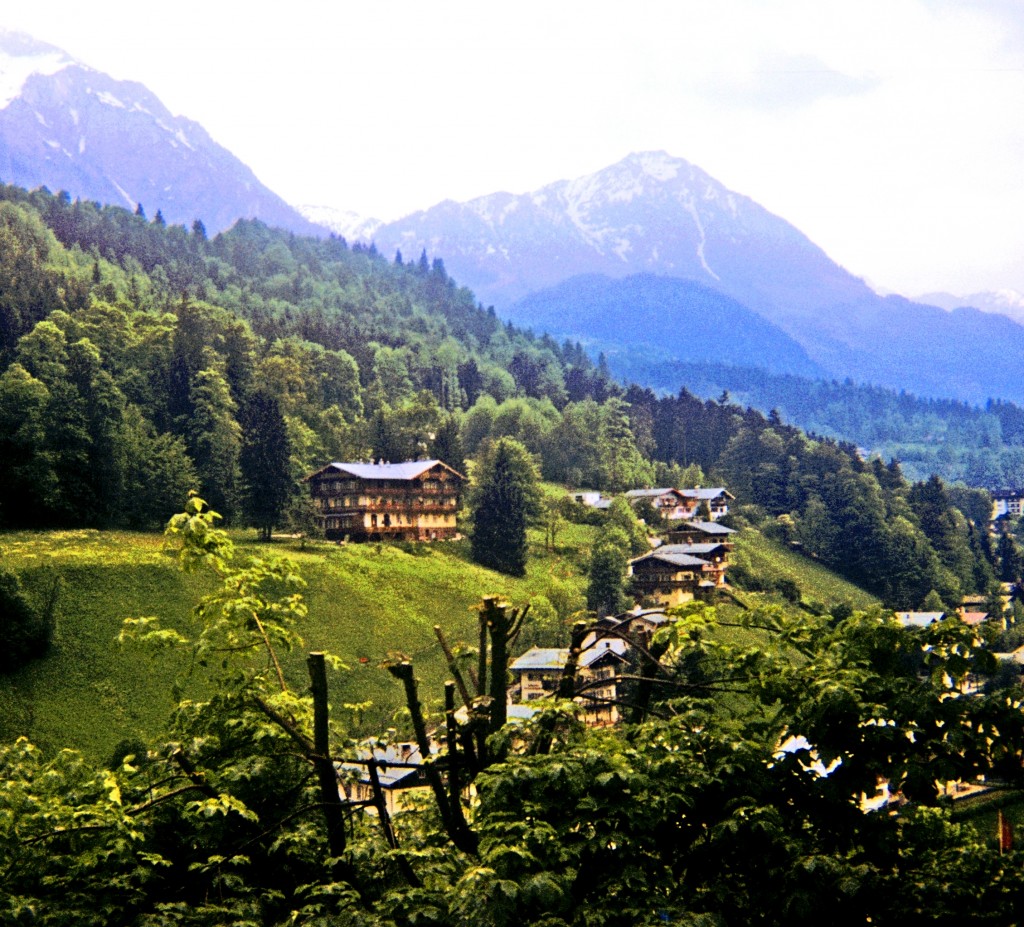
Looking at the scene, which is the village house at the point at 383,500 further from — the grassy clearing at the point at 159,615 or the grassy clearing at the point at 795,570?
the grassy clearing at the point at 795,570

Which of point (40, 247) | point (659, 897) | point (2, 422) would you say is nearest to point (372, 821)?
point (659, 897)

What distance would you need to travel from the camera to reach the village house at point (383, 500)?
7381 centimetres

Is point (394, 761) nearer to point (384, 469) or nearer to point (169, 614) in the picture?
point (169, 614)

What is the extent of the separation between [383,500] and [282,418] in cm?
904

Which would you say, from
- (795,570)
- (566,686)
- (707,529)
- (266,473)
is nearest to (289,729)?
(566,686)

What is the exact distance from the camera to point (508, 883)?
631 cm

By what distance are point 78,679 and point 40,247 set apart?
9473 cm

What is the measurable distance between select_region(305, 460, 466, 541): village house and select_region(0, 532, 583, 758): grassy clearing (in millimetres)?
3738

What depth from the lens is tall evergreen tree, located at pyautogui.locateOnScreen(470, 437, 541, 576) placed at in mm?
74938

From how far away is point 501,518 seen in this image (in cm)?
7612

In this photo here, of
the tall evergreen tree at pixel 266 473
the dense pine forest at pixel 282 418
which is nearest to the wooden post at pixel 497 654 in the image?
the dense pine forest at pixel 282 418

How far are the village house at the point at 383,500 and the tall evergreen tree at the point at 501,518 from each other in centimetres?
304

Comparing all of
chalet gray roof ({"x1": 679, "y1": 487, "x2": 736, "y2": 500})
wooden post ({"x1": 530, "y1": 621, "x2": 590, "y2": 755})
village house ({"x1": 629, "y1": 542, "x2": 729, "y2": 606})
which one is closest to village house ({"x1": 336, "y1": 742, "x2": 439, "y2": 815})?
wooden post ({"x1": 530, "y1": 621, "x2": 590, "y2": 755})

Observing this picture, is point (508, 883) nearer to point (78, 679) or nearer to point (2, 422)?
point (78, 679)
